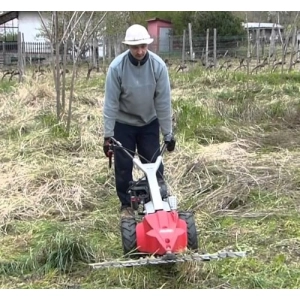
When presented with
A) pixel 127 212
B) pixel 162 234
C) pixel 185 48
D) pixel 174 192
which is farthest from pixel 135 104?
pixel 185 48

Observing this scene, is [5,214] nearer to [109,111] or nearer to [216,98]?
[109,111]

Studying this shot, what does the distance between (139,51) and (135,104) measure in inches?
16.3

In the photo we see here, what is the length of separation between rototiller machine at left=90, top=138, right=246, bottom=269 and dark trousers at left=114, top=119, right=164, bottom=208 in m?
0.49

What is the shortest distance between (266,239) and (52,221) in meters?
1.52

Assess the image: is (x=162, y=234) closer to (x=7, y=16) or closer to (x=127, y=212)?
(x=127, y=212)

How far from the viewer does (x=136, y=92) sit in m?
3.74

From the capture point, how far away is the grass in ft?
10.9

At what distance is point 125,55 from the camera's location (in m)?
3.69

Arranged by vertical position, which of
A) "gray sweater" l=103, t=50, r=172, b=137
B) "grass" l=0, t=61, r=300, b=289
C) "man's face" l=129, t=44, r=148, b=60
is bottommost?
"grass" l=0, t=61, r=300, b=289

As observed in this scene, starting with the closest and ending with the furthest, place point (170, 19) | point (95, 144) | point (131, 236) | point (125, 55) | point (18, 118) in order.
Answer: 1. point (131, 236)
2. point (125, 55)
3. point (95, 144)
4. point (18, 118)
5. point (170, 19)

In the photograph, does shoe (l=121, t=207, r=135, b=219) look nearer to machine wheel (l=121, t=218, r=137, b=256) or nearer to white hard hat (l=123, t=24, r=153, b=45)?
machine wheel (l=121, t=218, r=137, b=256)

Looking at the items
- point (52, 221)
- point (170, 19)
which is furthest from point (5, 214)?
point (170, 19)

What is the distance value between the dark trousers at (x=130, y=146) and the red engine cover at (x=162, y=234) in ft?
2.75

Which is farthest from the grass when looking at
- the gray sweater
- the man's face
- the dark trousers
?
the man's face
